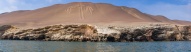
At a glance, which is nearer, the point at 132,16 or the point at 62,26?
the point at 62,26

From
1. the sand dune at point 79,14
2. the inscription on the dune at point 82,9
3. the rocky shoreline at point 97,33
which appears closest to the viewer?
the rocky shoreline at point 97,33

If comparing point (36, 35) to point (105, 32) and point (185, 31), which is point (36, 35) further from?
point (185, 31)

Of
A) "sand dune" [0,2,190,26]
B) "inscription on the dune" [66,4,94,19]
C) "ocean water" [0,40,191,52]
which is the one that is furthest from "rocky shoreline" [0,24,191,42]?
"inscription on the dune" [66,4,94,19]

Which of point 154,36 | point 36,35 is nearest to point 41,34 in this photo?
point 36,35

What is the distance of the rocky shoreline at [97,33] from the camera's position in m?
77.8

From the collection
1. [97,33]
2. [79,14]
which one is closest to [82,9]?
[79,14]

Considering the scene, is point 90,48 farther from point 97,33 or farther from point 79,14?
point 79,14

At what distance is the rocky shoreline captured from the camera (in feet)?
255

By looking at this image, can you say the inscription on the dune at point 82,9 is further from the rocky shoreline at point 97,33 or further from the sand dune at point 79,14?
the rocky shoreline at point 97,33

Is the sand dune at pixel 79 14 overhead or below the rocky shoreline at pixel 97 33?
overhead

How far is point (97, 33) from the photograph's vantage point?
77375 mm

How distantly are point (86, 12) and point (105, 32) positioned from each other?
56.1 meters

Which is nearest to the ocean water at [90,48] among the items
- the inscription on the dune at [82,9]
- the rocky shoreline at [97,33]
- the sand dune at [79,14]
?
the rocky shoreline at [97,33]

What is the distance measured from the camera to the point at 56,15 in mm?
134250
